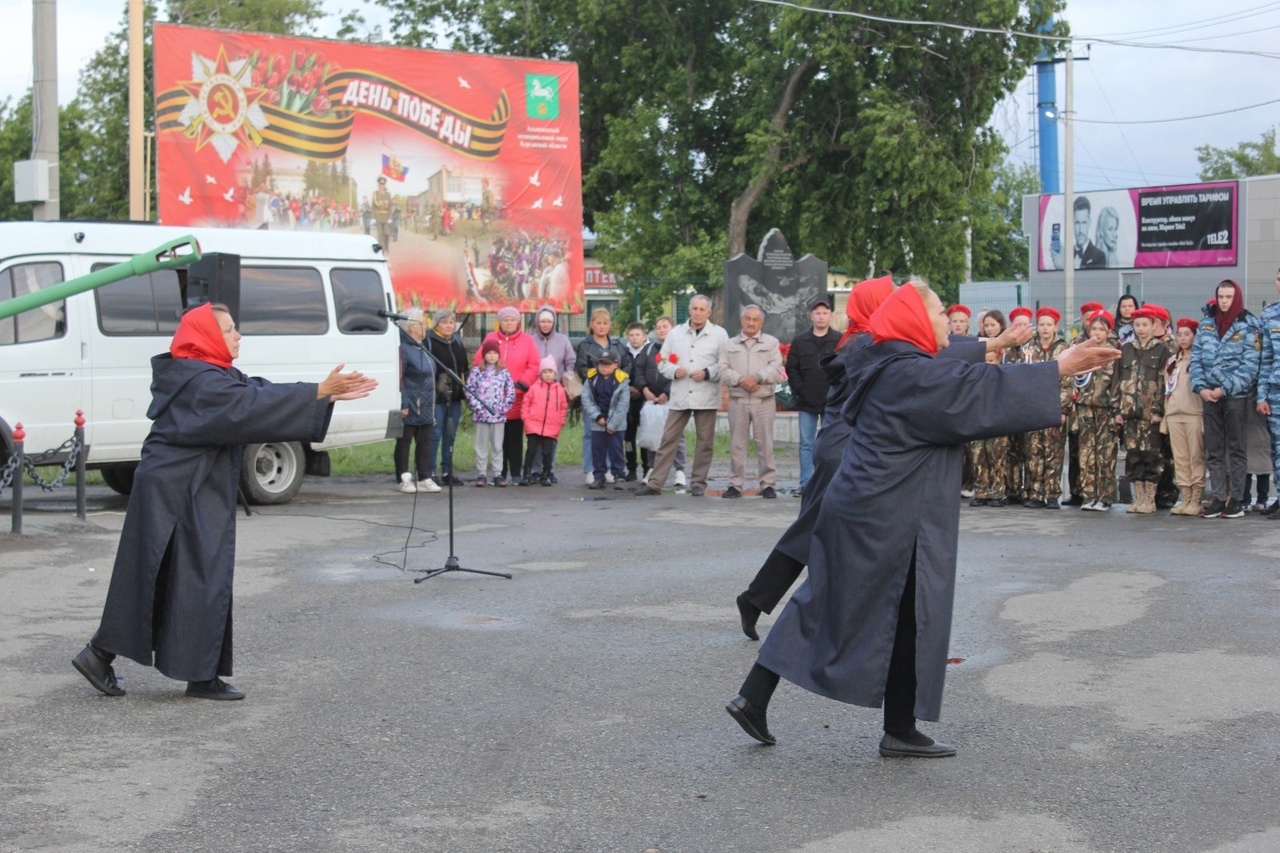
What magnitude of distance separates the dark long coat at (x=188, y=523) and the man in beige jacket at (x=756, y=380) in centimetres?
912

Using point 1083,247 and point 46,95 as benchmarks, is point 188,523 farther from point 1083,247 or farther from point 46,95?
point 1083,247

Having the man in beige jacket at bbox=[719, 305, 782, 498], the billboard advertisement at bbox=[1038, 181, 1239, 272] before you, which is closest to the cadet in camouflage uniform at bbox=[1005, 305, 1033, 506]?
the man in beige jacket at bbox=[719, 305, 782, 498]

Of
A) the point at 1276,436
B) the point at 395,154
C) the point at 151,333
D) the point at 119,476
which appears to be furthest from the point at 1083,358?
the point at 395,154

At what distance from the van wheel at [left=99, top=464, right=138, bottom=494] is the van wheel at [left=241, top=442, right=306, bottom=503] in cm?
135

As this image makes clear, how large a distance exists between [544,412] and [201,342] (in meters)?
9.78

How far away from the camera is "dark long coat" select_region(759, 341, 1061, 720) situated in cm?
570

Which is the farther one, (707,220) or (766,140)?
(707,220)

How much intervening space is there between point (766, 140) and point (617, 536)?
72.5 feet

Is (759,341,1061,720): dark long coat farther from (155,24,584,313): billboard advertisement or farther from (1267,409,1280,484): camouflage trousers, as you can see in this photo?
(155,24,584,313): billboard advertisement

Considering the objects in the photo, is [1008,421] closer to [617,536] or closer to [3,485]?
[617,536]

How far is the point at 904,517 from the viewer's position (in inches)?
227

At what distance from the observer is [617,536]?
41.9ft

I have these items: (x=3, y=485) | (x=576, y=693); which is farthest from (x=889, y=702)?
(x=3, y=485)

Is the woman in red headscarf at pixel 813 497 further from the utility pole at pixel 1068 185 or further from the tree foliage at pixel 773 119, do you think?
the utility pole at pixel 1068 185
